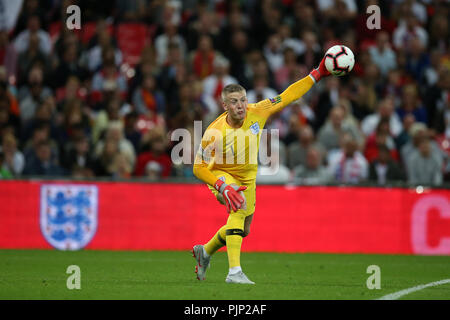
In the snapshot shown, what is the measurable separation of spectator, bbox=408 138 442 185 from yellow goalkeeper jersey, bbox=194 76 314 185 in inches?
257

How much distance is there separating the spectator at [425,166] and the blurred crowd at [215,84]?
18 mm

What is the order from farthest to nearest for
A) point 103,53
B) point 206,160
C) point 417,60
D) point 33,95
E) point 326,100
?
1. point 417,60
2. point 103,53
3. point 326,100
4. point 33,95
5. point 206,160

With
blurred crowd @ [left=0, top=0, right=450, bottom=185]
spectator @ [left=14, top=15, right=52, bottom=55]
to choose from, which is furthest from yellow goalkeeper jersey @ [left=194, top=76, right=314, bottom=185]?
spectator @ [left=14, top=15, right=52, bottom=55]

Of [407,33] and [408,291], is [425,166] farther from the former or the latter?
[408,291]

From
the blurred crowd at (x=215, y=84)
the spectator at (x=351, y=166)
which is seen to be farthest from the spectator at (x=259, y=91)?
the spectator at (x=351, y=166)

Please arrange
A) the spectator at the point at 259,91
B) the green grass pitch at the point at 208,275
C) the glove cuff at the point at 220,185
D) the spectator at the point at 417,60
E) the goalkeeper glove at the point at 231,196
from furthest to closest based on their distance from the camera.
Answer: the spectator at the point at 417,60 < the spectator at the point at 259,91 < the glove cuff at the point at 220,185 < the goalkeeper glove at the point at 231,196 < the green grass pitch at the point at 208,275

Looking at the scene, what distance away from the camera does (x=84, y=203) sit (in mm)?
15359

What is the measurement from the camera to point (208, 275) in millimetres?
11039

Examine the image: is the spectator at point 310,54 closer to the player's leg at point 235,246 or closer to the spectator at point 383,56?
the spectator at point 383,56

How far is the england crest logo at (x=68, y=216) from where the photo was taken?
15266 millimetres

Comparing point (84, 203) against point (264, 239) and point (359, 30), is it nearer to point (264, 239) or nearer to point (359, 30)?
point (264, 239)

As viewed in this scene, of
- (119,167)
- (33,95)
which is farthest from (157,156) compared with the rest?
(33,95)

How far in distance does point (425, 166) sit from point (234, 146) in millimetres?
7111

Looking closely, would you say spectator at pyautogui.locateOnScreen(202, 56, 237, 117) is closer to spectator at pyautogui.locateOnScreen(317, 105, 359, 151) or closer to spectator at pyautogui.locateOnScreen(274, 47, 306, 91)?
spectator at pyautogui.locateOnScreen(274, 47, 306, 91)
